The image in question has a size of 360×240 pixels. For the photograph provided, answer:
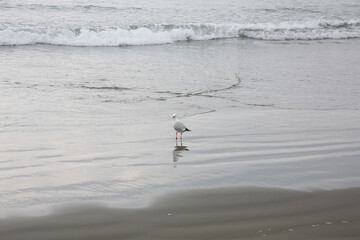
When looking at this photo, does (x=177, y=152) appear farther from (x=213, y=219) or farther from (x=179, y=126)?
→ (x=213, y=219)

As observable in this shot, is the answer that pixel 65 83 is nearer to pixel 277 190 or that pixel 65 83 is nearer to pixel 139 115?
pixel 139 115

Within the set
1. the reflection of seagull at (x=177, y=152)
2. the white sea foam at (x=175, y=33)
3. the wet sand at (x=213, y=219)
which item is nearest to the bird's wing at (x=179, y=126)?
the reflection of seagull at (x=177, y=152)

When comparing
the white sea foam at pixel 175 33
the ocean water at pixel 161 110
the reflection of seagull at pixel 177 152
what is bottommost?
the reflection of seagull at pixel 177 152

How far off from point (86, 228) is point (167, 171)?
1514 mm

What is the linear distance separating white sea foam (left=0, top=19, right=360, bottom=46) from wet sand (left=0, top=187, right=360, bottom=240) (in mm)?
12715

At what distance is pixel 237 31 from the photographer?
66.2 feet

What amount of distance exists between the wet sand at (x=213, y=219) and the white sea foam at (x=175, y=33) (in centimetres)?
1271

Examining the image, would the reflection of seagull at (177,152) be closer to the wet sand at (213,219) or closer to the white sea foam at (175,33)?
the wet sand at (213,219)

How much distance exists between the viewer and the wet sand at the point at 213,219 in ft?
13.3

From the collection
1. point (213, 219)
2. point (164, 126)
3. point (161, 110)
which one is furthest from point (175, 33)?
point (213, 219)

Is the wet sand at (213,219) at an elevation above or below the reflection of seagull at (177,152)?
below

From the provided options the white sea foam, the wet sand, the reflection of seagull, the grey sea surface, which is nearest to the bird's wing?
the grey sea surface

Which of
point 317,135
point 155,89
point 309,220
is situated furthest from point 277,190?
point 155,89

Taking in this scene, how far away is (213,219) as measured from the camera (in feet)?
14.1
